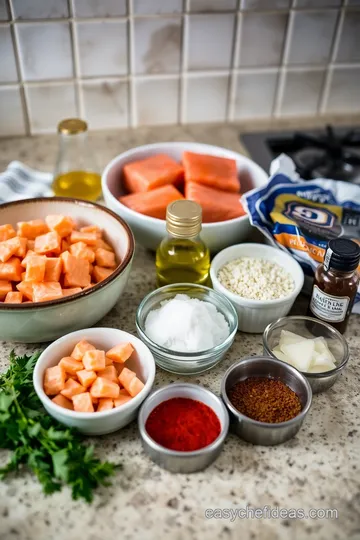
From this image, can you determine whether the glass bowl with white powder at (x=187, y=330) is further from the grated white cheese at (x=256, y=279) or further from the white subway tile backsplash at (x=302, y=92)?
the white subway tile backsplash at (x=302, y=92)

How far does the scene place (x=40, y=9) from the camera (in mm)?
1385

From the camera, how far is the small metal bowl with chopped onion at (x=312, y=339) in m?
0.96

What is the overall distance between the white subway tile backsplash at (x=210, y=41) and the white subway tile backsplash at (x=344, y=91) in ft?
1.17

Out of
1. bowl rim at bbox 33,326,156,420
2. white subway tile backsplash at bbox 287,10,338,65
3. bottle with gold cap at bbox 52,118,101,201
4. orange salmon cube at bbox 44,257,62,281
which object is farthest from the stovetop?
bowl rim at bbox 33,326,156,420

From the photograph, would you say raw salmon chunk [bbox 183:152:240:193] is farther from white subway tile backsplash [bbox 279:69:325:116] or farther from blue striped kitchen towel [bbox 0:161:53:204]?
white subway tile backsplash [bbox 279:69:325:116]

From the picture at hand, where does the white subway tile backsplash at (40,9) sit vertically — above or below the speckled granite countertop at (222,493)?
above

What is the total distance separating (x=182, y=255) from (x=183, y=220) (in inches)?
3.9

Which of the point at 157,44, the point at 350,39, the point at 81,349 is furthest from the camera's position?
the point at 350,39

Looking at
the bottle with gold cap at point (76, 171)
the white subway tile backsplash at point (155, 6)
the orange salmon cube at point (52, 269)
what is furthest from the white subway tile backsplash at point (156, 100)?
the orange salmon cube at point (52, 269)

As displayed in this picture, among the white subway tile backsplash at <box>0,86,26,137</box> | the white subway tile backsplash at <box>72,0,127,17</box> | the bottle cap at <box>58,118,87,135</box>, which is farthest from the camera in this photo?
the white subway tile backsplash at <box>0,86,26,137</box>

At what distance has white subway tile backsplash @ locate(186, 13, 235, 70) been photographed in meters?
1.49

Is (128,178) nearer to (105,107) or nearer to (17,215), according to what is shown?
(17,215)

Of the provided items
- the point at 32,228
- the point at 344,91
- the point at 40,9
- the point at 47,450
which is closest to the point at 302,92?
the point at 344,91

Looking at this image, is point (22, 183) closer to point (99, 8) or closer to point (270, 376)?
point (99, 8)
